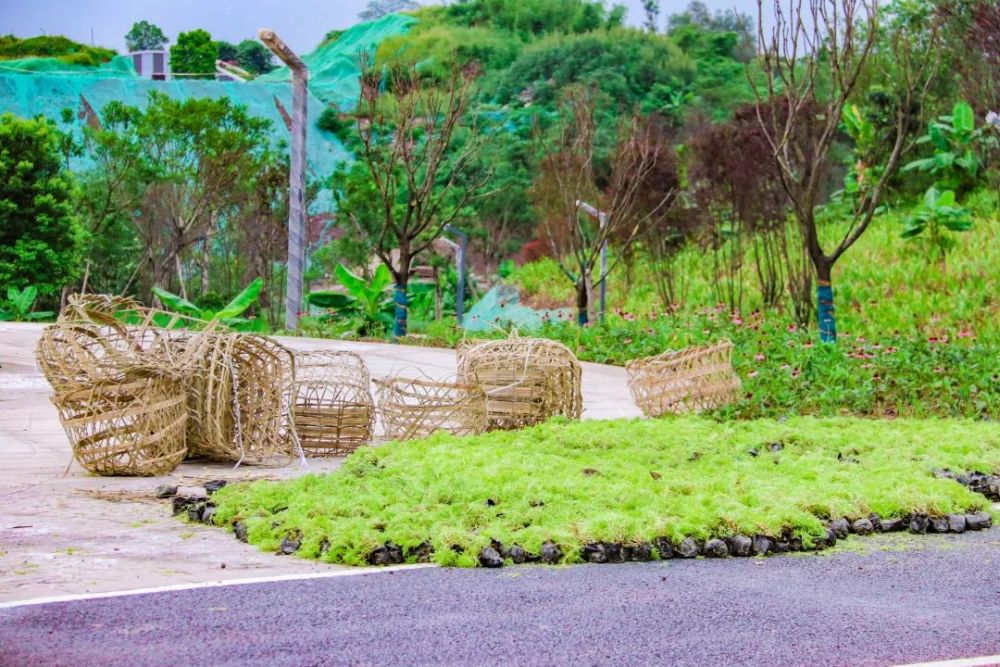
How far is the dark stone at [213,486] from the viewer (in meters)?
6.07

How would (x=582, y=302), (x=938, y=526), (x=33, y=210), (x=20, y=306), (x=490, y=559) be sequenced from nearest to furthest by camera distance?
(x=490, y=559) < (x=938, y=526) < (x=582, y=302) < (x=20, y=306) < (x=33, y=210)

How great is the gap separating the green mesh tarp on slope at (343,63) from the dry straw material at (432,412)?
121 feet

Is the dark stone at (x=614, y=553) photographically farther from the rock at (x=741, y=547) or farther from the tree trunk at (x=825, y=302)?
the tree trunk at (x=825, y=302)

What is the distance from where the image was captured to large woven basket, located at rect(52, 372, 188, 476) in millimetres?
6828

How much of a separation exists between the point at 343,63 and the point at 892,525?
169ft

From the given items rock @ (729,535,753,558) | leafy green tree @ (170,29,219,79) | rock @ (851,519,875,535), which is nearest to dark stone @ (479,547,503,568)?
rock @ (729,535,753,558)

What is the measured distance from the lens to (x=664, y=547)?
16.4 feet

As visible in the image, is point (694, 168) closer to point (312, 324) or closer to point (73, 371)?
point (312, 324)

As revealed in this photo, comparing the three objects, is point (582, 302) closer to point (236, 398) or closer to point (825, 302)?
point (825, 302)

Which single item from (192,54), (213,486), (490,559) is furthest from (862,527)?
(192,54)

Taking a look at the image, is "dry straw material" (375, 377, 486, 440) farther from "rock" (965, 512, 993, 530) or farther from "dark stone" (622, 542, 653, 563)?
"rock" (965, 512, 993, 530)

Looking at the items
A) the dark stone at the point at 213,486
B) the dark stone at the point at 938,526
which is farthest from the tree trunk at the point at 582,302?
the dark stone at the point at 938,526

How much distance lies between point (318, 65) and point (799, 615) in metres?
55.6

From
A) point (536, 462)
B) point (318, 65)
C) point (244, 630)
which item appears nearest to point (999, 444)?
point (536, 462)
